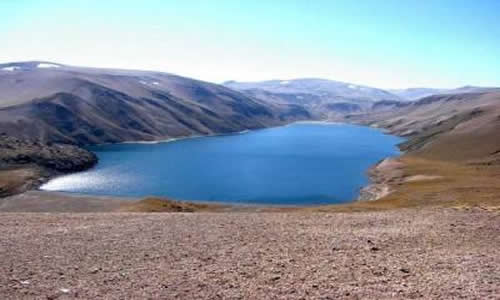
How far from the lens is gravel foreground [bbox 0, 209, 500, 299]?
14.1 m

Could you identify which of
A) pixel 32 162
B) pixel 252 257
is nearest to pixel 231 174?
pixel 32 162

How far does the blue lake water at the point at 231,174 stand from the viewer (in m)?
92.9

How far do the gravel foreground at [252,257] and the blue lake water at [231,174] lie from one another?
2445 inches

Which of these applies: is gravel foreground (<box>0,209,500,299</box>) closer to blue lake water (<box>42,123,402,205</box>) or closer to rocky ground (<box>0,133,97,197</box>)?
blue lake water (<box>42,123,402,205</box>)

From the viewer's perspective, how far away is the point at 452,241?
1958 centimetres

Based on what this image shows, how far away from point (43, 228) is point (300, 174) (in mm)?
97797

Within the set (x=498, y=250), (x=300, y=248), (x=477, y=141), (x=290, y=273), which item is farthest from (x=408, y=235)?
(x=477, y=141)

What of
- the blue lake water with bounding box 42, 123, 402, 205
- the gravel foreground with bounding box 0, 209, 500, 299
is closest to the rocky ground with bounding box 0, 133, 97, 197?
the blue lake water with bounding box 42, 123, 402, 205

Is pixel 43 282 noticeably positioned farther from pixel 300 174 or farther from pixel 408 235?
pixel 300 174

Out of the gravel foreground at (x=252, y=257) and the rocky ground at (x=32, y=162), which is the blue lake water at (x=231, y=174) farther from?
the gravel foreground at (x=252, y=257)

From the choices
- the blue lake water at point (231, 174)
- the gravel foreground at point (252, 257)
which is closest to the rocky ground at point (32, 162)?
the blue lake water at point (231, 174)

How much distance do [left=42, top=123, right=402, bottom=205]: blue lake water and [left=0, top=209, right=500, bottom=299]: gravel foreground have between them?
62.1 m

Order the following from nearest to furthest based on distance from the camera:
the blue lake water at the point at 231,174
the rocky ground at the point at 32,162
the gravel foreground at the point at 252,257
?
the gravel foreground at the point at 252,257 < the blue lake water at the point at 231,174 < the rocky ground at the point at 32,162

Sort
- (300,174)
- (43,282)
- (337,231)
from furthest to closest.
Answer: (300,174) < (337,231) < (43,282)
